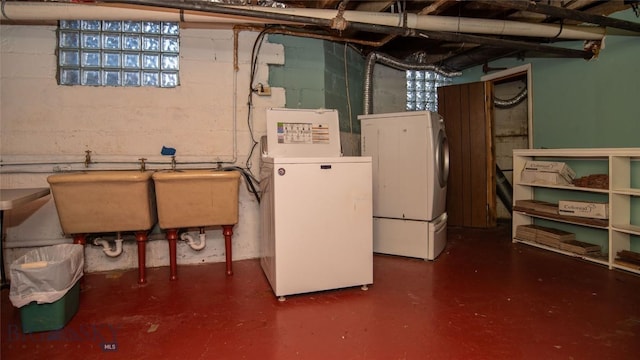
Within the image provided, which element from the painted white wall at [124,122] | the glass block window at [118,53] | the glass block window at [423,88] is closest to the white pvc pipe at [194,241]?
the painted white wall at [124,122]

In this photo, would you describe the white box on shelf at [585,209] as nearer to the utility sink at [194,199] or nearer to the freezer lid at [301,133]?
the freezer lid at [301,133]

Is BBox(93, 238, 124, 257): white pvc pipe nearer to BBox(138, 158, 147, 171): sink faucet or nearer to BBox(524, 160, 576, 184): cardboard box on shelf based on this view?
BBox(138, 158, 147, 171): sink faucet

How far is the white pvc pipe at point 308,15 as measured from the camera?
2.37 m

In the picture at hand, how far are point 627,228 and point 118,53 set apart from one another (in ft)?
14.7

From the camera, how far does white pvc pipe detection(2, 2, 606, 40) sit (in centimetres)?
237

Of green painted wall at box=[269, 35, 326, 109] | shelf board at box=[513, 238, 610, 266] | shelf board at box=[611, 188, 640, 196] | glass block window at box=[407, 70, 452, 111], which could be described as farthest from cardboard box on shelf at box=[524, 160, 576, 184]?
green painted wall at box=[269, 35, 326, 109]

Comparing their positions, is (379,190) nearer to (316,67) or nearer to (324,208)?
(324,208)

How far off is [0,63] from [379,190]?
3348mm

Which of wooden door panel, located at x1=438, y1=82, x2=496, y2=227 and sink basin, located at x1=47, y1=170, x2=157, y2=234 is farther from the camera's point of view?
wooden door panel, located at x1=438, y1=82, x2=496, y2=227

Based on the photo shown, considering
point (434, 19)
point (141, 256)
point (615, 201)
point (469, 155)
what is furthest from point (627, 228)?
point (141, 256)

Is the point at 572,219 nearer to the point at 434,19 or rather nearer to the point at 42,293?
the point at 434,19

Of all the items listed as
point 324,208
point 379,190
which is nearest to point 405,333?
point 324,208

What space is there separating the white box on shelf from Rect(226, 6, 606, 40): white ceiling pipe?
156cm

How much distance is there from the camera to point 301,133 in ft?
9.07
